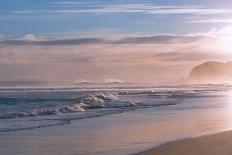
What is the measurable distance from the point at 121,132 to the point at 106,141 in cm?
217

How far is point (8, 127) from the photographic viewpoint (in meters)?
19.8

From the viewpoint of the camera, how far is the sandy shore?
1273cm

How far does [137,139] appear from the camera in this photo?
16.1m

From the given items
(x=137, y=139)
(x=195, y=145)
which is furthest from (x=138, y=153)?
(x=137, y=139)

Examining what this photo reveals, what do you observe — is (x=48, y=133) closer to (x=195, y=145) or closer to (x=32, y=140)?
(x=32, y=140)

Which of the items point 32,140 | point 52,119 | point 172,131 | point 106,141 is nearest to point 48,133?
point 32,140

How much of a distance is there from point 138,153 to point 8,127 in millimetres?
7675

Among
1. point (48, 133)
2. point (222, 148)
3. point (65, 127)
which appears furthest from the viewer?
point (65, 127)

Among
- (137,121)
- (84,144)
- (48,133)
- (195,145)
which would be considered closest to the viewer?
(195,145)

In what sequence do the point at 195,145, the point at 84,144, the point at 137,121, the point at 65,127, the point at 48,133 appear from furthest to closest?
the point at 137,121, the point at 65,127, the point at 48,133, the point at 84,144, the point at 195,145

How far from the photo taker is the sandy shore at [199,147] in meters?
12.7

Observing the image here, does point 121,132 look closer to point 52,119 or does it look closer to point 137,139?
point 137,139

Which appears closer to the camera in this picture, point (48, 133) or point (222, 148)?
point (222, 148)

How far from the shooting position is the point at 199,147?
1341 centimetres
